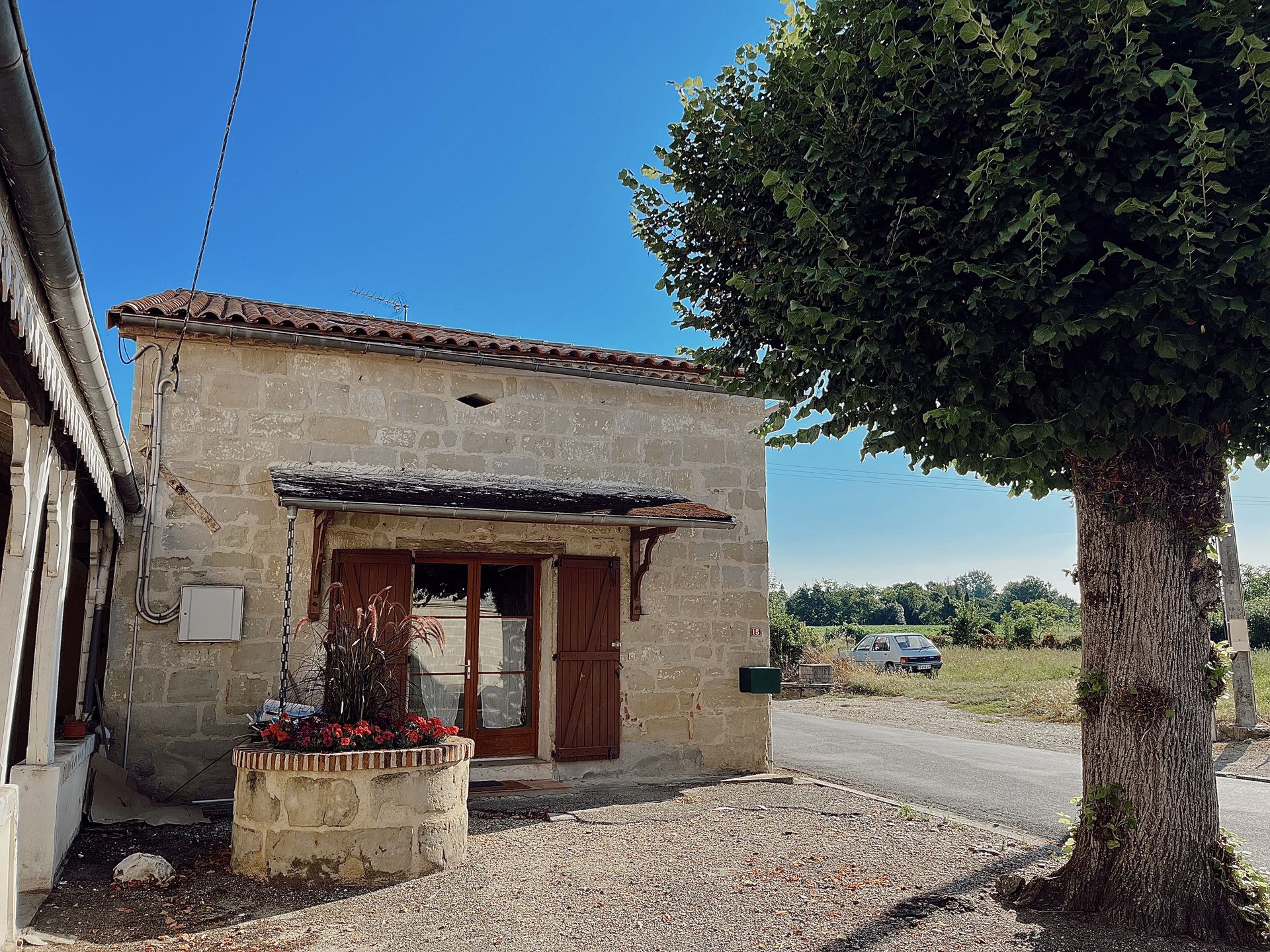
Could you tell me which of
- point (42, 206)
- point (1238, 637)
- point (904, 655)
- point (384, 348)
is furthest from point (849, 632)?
point (42, 206)

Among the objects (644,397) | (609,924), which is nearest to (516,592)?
(644,397)

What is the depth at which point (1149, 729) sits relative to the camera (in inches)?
183

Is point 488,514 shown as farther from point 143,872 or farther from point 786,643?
point 786,643

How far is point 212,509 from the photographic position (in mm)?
7355

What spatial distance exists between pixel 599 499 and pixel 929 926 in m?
4.48

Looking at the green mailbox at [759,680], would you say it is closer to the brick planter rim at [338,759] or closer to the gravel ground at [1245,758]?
the brick planter rim at [338,759]

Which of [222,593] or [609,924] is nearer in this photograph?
[609,924]

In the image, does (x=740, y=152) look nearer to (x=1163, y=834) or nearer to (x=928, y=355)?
(x=928, y=355)

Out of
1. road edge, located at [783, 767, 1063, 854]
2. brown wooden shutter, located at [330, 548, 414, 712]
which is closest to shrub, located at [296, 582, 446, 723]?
brown wooden shutter, located at [330, 548, 414, 712]

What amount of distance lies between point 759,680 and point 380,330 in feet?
15.7

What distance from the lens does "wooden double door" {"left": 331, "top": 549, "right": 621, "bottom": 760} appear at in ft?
26.7

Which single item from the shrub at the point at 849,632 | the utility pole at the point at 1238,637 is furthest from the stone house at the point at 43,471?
the shrub at the point at 849,632

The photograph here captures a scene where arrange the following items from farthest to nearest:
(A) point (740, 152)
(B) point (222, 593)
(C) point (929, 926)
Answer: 1. (B) point (222, 593)
2. (A) point (740, 152)
3. (C) point (929, 926)

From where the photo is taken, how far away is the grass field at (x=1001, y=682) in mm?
15242
